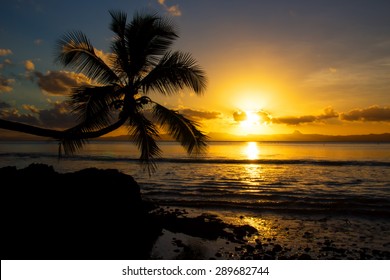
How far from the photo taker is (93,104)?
27.5ft

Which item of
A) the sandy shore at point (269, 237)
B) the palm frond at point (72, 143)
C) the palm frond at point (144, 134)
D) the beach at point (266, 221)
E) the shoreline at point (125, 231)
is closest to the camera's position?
the shoreline at point (125, 231)

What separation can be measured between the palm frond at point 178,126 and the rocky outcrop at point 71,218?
230cm

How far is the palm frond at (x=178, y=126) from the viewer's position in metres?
9.09

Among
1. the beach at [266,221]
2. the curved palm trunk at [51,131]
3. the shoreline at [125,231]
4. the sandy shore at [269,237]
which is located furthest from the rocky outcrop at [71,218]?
the curved palm trunk at [51,131]

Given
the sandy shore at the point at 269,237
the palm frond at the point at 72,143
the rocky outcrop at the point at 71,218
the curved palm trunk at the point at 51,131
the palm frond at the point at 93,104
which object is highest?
the palm frond at the point at 93,104

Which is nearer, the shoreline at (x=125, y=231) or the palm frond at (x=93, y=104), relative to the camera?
the shoreline at (x=125, y=231)

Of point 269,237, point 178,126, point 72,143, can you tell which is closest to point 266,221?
point 269,237

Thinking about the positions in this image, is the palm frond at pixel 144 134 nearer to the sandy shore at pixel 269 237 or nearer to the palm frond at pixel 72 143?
the palm frond at pixel 72 143

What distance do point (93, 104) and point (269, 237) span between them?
21.3 ft

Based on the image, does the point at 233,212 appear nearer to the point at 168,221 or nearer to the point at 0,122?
the point at 168,221

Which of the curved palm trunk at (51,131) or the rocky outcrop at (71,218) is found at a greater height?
the curved palm trunk at (51,131)

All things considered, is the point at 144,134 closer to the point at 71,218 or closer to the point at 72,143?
the point at 72,143

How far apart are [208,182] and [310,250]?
1251 centimetres
